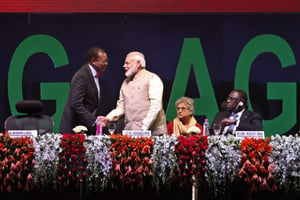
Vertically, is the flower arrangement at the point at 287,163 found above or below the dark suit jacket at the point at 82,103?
below

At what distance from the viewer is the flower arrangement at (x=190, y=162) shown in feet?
16.2

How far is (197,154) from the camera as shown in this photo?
4.96m

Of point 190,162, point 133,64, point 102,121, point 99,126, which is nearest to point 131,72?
point 133,64

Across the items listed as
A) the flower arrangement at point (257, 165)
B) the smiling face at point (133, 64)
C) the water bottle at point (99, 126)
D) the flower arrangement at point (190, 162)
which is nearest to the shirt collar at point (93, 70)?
the smiling face at point (133, 64)

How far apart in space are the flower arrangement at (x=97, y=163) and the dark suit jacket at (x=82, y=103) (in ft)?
4.42

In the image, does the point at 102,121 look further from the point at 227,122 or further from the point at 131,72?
the point at 227,122

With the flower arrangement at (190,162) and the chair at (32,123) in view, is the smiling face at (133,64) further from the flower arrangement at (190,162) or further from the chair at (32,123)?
the flower arrangement at (190,162)

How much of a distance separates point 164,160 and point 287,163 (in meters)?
0.82

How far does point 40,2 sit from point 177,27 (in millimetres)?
1479

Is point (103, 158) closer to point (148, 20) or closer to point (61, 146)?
point (61, 146)

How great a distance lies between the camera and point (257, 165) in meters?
4.90

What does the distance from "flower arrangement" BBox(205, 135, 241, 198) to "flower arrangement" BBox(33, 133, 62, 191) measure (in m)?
1.02

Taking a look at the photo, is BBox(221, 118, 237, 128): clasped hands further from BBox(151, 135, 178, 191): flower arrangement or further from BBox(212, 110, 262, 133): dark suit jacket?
BBox(151, 135, 178, 191): flower arrangement

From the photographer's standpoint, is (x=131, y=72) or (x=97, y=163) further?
(x=131, y=72)
